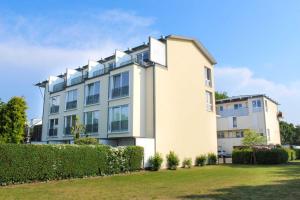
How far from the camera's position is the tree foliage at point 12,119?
1889 centimetres

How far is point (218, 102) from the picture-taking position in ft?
185

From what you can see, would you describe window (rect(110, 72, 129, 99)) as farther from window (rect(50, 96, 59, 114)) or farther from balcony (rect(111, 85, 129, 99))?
window (rect(50, 96, 59, 114))

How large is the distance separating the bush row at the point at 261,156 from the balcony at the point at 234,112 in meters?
17.8

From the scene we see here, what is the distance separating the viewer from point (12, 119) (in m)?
19.2

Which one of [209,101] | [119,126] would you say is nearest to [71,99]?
[119,126]

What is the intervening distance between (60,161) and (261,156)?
21.0 m

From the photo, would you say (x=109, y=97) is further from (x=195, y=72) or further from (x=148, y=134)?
(x=195, y=72)

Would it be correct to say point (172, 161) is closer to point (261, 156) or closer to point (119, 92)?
point (119, 92)

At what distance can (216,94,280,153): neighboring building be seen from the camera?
161 ft

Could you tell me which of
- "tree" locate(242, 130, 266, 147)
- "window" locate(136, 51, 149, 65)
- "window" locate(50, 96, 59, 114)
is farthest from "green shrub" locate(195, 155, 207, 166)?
"window" locate(50, 96, 59, 114)

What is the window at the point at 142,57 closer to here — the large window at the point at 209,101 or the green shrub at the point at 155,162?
the large window at the point at 209,101

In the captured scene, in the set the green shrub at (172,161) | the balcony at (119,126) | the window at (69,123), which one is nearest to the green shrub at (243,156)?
the green shrub at (172,161)

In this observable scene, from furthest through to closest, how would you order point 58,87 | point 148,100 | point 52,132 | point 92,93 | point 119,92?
point 58,87
point 52,132
point 92,93
point 119,92
point 148,100

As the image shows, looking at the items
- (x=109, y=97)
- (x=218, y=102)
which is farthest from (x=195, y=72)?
(x=218, y=102)
